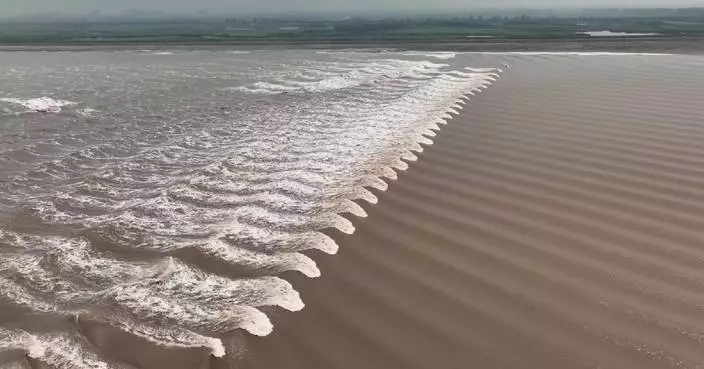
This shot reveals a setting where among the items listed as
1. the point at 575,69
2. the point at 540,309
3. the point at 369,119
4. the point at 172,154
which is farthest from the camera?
the point at 575,69

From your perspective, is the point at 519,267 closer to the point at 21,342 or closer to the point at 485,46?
the point at 21,342

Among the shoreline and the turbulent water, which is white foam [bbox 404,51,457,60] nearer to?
the shoreline

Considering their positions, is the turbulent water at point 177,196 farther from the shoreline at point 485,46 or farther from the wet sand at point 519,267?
the shoreline at point 485,46

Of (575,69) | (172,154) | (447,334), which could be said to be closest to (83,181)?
(172,154)

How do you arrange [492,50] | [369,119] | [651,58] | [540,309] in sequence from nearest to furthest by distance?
1. [540,309]
2. [369,119]
3. [651,58]
4. [492,50]

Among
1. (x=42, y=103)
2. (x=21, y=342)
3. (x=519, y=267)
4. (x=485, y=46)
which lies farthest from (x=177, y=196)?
(x=485, y=46)

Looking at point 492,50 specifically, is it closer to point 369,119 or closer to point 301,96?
point 301,96
